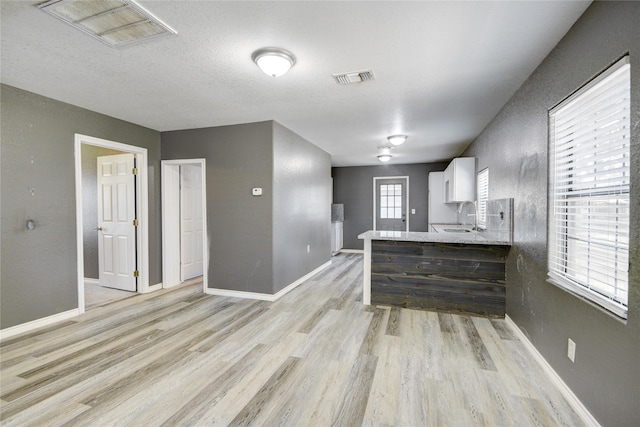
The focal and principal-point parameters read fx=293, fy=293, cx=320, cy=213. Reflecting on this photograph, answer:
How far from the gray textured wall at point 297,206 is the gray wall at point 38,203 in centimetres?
229

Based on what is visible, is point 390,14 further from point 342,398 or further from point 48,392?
point 48,392

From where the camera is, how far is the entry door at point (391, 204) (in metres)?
7.86

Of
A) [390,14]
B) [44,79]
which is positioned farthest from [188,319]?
[390,14]

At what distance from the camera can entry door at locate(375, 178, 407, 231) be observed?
7855mm

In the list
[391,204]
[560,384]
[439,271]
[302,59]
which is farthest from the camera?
[391,204]

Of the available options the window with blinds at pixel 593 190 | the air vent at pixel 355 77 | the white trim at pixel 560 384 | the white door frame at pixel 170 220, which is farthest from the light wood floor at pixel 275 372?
the air vent at pixel 355 77

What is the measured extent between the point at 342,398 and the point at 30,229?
3.42 metres

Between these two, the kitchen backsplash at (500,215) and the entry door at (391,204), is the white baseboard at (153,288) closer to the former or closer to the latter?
the kitchen backsplash at (500,215)

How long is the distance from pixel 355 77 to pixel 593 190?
1.91 metres

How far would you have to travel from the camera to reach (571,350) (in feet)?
6.10

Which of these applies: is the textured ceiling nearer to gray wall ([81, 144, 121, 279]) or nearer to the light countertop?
gray wall ([81, 144, 121, 279])

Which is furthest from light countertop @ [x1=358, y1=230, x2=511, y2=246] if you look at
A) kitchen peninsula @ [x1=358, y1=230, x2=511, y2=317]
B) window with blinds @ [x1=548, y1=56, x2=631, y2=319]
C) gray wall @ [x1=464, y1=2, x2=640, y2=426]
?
window with blinds @ [x1=548, y1=56, x2=631, y2=319]

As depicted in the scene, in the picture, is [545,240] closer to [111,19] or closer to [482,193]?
[482,193]

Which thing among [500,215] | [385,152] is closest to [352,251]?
[385,152]
